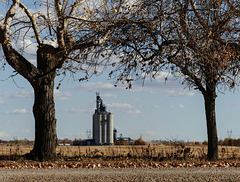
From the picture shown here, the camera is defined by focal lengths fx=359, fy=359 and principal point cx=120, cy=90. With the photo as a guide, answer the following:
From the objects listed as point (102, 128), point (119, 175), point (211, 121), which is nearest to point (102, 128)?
point (102, 128)

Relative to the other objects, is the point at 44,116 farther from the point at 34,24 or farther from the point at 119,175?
the point at 119,175

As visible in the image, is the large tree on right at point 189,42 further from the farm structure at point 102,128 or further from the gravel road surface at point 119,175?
the farm structure at point 102,128

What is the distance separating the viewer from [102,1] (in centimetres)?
1281

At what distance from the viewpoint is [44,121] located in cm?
1414

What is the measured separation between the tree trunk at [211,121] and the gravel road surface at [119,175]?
489 cm

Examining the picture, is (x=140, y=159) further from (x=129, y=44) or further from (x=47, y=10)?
(x=47, y=10)

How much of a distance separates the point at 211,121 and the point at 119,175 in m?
7.39

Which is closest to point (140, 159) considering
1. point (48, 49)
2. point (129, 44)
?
point (129, 44)

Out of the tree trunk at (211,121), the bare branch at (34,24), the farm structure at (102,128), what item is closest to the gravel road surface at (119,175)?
the tree trunk at (211,121)

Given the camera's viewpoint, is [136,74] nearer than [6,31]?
No

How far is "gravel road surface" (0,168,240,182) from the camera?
9078mm

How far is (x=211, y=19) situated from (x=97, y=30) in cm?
467

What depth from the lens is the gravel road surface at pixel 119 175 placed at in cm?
908

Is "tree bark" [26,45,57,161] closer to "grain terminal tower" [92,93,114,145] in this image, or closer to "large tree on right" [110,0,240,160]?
"large tree on right" [110,0,240,160]
